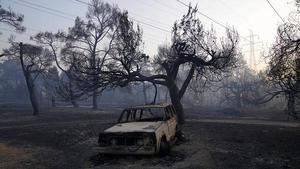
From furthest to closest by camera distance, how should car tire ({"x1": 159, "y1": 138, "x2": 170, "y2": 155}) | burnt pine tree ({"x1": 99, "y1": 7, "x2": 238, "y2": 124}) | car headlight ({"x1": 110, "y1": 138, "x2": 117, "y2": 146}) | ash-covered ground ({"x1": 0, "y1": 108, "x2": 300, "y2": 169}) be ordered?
burnt pine tree ({"x1": 99, "y1": 7, "x2": 238, "y2": 124}), car tire ({"x1": 159, "y1": 138, "x2": 170, "y2": 155}), car headlight ({"x1": 110, "y1": 138, "x2": 117, "y2": 146}), ash-covered ground ({"x1": 0, "y1": 108, "x2": 300, "y2": 169})

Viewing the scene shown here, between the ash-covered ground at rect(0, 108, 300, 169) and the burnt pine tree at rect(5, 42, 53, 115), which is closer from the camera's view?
the ash-covered ground at rect(0, 108, 300, 169)

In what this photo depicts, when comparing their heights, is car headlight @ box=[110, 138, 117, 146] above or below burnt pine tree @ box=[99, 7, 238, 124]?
below

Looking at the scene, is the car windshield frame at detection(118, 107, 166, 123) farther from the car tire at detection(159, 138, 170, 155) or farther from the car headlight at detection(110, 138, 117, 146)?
the car headlight at detection(110, 138, 117, 146)

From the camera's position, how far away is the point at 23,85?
72625 mm

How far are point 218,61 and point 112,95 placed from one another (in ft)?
203

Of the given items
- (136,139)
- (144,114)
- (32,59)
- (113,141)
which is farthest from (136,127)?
(32,59)

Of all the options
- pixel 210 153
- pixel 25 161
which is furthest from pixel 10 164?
pixel 210 153

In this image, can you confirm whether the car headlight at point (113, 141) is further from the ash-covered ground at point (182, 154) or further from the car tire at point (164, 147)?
the car tire at point (164, 147)

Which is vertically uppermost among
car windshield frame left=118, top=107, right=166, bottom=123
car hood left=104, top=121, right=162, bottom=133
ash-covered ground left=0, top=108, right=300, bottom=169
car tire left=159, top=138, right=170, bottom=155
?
car windshield frame left=118, top=107, right=166, bottom=123

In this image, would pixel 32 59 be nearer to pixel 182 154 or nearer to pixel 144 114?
pixel 144 114

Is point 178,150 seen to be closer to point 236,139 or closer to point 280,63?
point 236,139

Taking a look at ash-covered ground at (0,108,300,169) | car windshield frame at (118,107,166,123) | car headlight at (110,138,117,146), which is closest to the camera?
ash-covered ground at (0,108,300,169)

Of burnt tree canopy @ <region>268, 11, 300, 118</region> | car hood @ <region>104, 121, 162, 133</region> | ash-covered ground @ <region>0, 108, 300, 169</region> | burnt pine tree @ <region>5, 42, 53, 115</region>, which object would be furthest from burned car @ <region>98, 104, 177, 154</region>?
burnt pine tree @ <region>5, 42, 53, 115</region>

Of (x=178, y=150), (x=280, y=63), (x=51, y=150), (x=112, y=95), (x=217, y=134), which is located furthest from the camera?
(x=112, y=95)
